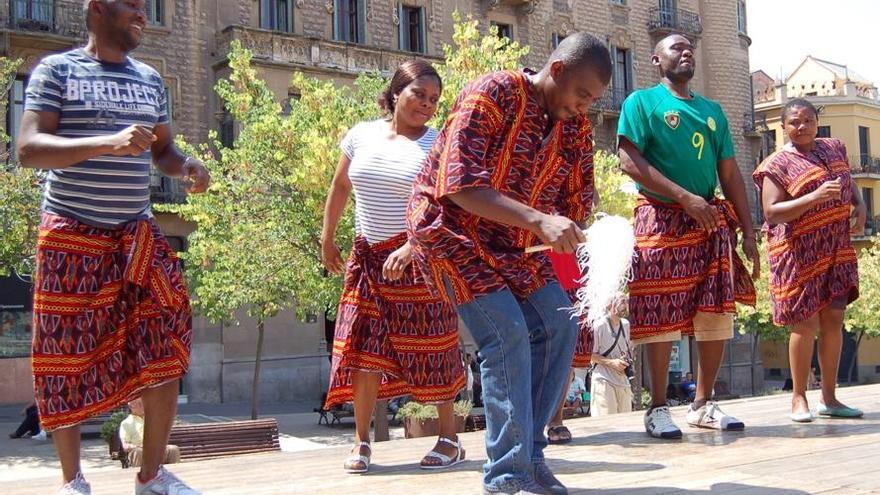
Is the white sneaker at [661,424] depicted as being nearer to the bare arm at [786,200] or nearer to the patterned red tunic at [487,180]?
the bare arm at [786,200]

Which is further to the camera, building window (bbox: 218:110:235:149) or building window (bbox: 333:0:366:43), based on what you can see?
building window (bbox: 333:0:366:43)

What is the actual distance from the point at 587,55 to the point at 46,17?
80.2ft

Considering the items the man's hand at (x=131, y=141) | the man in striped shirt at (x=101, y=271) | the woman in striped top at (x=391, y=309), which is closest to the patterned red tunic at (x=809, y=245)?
the woman in striped top at (x=391, y=309)

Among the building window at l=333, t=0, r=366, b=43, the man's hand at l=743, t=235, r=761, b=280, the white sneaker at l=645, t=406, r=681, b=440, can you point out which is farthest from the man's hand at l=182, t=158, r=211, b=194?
the building window at l=333, t=0, r=366, b=43

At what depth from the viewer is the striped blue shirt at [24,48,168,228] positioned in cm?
395

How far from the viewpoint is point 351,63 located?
28.6 meters

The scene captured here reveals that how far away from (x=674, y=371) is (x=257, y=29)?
1852 cm

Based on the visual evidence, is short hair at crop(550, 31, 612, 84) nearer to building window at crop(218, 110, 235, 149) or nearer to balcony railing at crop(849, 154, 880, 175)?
building window at crop(218, 110, 235, 149)

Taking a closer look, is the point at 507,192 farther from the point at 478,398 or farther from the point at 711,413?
the point at 478,398

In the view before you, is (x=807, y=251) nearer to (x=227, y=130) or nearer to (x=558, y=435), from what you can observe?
(x=558, y=435)

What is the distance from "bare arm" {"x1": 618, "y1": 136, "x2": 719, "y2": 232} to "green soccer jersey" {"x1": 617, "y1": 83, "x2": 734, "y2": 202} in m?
0.07

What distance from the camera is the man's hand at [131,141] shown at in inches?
141

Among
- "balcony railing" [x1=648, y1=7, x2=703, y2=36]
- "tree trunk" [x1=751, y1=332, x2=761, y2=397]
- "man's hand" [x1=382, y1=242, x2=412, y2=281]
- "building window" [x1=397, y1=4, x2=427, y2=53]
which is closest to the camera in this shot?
"man's hand" [x1=382, y1=242, x2=412, y2=281]

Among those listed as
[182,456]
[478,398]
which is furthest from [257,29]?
[182,456]
